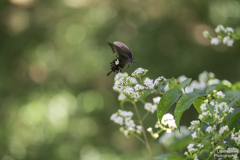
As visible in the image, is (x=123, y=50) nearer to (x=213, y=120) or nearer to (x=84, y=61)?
(x=213, y=120)

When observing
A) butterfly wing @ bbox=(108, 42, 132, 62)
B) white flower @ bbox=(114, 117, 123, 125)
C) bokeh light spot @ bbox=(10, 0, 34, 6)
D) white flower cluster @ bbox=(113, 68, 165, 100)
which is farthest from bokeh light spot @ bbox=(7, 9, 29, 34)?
white flower cluster @ bbox=(113, 68, 165, 100)

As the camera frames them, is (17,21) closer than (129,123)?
No

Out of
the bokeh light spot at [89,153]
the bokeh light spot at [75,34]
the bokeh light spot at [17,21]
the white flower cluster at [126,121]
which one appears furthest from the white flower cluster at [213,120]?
the bokeh light spot at [17,21]

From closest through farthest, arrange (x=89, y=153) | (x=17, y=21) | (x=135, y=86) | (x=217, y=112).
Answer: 1. (x=217, y=112)
2. (x=135, y=86)
3. (x=89, y=153)
4. (x=17, y=21)

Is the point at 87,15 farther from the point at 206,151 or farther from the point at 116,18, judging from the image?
the point at 206,151

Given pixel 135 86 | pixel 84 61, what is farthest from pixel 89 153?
pixel 135 86

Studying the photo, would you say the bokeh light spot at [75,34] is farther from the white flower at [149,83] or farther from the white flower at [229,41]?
the white flower at [149,83]

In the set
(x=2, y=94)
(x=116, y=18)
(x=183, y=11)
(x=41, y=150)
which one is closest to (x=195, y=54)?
(x=183, y=11)

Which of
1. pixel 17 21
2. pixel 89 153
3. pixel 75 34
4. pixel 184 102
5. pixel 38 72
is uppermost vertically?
pixel 17 21
